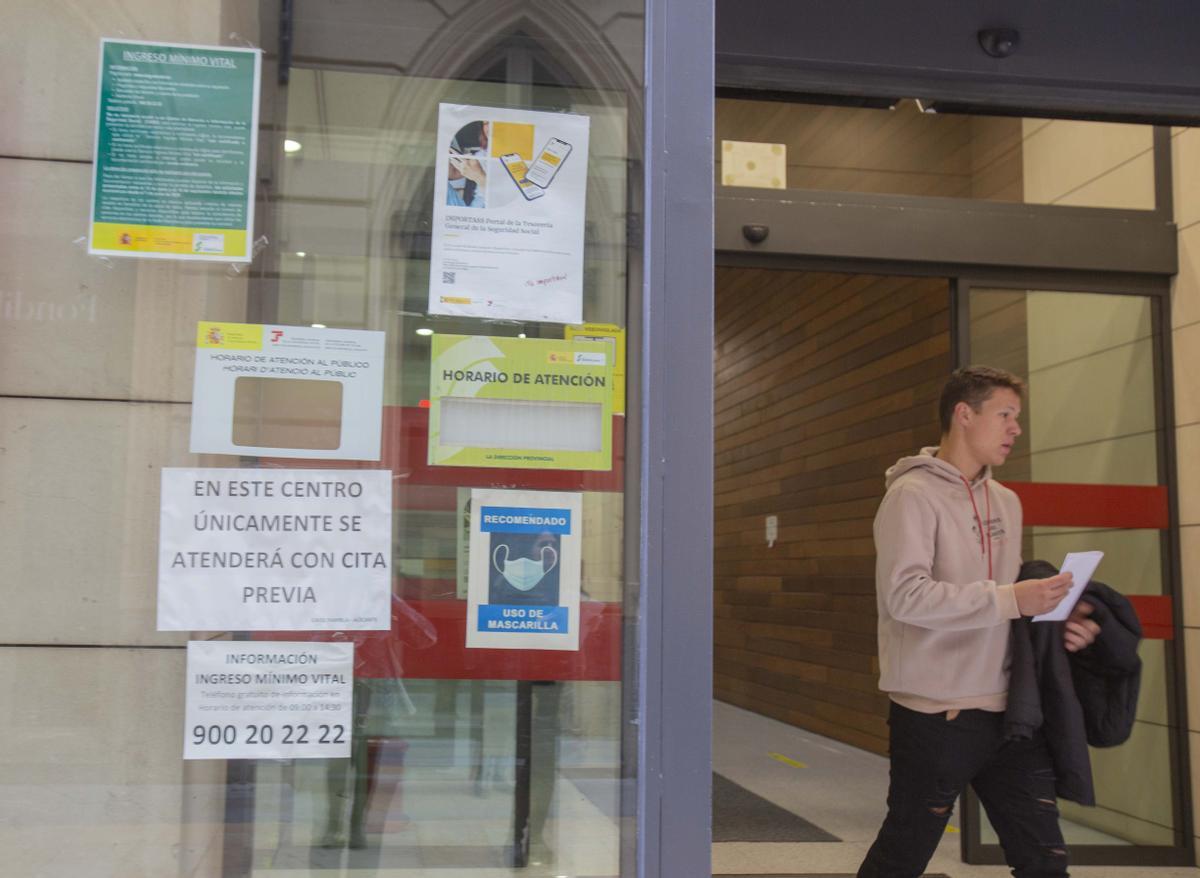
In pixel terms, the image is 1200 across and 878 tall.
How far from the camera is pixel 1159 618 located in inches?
201

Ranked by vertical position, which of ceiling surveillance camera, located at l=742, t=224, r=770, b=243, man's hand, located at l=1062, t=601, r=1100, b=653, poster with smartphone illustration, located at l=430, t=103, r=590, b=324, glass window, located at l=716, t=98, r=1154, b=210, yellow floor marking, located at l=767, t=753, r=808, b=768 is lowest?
yellow floor marking, located at l=767, t=753, r=808, b=768

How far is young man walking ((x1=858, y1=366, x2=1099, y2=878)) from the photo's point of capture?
3002 mm

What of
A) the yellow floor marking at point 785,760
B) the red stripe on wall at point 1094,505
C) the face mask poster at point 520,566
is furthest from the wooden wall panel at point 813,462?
the face mask poster at point 520,566

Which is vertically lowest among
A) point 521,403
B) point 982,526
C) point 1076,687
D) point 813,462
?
point 1076,687

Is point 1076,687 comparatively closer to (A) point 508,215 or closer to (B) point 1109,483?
(A) point 508,215

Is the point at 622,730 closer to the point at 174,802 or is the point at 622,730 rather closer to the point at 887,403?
the point at 174,802

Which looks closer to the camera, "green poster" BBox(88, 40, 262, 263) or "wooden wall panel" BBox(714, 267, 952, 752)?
"green poster" BBox(88, 40, 262, 263)

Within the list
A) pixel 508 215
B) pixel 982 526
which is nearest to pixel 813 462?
pixel 982 526

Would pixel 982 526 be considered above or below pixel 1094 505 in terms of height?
below

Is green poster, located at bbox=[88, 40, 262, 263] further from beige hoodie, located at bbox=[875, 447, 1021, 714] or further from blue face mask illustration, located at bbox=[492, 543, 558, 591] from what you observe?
beige hoodie, located at bbox=[875, 447, 1021, 714]

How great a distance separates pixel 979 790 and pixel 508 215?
2163 mm

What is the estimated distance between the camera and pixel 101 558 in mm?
1729

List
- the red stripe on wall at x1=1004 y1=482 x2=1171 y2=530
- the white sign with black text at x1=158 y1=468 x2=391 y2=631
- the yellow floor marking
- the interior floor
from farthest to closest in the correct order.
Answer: the yellow floor marking, the red stripe on wall at x1=1004 y1=482 x2=1171 y2=530, the interior floor, the white sign with black text at x1=158 y1=468 x2=391 y2=631

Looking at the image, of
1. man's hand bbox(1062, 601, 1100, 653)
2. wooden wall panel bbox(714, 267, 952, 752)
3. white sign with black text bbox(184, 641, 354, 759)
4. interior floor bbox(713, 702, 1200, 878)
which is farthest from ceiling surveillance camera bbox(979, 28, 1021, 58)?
wooden wall panel bbox(714, 267, 952, 752)
